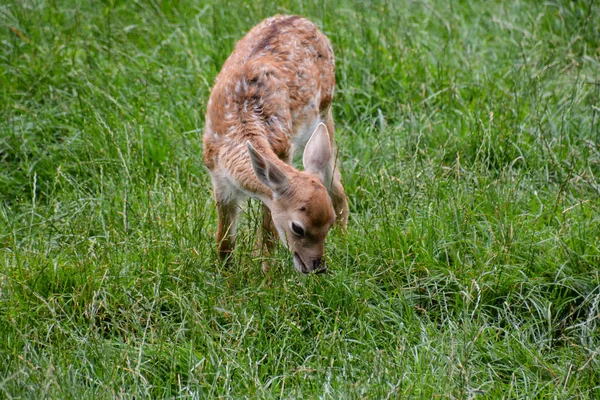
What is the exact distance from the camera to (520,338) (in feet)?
17.9

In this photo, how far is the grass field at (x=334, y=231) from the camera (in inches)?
203

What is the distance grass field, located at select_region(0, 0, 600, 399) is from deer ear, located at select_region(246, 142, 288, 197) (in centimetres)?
37

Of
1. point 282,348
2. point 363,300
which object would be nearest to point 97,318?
point 282,348

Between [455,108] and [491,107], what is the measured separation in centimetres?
33

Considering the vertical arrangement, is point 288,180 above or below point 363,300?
above

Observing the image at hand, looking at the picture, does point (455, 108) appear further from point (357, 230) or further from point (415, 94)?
point (357, 230)

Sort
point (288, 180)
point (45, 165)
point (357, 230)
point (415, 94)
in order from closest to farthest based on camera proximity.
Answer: point (288, 180)
point (357, 230)
point (45, 165)
point (415, 94)

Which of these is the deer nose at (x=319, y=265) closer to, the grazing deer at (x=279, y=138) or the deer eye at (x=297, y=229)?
the grazing deer at (x=279, y=138)

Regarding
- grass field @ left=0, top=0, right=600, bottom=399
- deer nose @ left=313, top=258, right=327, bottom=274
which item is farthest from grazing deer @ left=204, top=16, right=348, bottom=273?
grass field @ left=0, top=0, right=600, bottom=399

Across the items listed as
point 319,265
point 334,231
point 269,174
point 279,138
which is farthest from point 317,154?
point 319,265

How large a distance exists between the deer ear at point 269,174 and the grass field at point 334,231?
375mm

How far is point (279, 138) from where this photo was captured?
254 inches

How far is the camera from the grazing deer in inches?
233

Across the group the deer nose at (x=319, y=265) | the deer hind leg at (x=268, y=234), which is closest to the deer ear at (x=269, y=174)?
the deer hind leg at (x=268, y=234)
